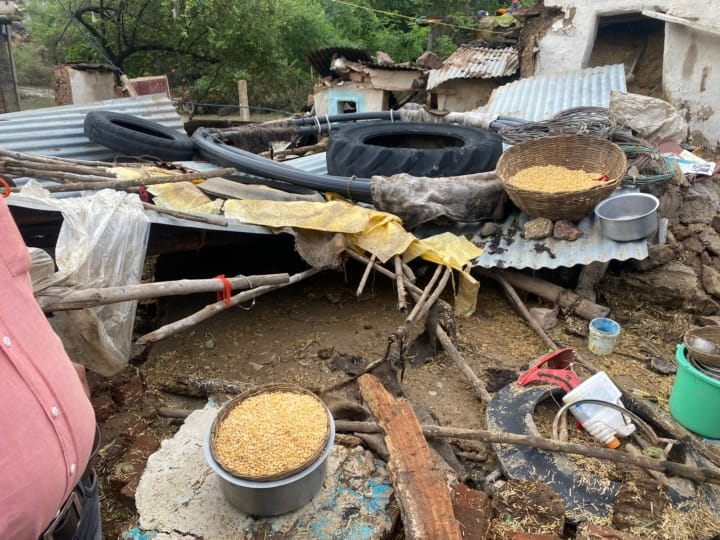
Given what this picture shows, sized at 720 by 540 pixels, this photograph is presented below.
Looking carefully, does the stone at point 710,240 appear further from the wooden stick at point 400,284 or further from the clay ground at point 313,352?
the wooden stick at point 400,284

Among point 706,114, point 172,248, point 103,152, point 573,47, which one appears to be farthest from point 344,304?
point 573,47

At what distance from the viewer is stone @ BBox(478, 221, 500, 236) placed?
4.83 meters

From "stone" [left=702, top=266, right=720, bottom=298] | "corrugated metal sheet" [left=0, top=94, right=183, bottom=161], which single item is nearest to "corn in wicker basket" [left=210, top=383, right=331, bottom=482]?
"stone" [left=702, top=266, right=720, bottom=298]

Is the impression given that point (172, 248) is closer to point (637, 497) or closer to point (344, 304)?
point (344, 304)

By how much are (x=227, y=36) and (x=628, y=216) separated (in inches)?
578

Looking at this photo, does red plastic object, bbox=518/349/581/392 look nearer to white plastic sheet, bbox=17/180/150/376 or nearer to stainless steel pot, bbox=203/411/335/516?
stainless steel pot, bbox=203/411/335/516

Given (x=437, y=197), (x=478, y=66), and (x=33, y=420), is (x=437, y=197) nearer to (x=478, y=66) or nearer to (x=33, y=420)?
(x=33, y=420)

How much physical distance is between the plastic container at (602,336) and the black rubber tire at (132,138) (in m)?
4.59

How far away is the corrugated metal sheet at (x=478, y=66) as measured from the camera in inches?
408

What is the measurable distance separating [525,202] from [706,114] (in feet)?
18.6

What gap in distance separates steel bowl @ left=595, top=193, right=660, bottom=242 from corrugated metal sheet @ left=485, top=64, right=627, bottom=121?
3293mm

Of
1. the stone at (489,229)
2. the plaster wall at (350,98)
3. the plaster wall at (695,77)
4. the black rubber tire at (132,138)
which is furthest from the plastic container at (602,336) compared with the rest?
the plaster wall at (350,98)

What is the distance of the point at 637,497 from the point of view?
242 centimetres

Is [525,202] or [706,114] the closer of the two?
[525,202]
